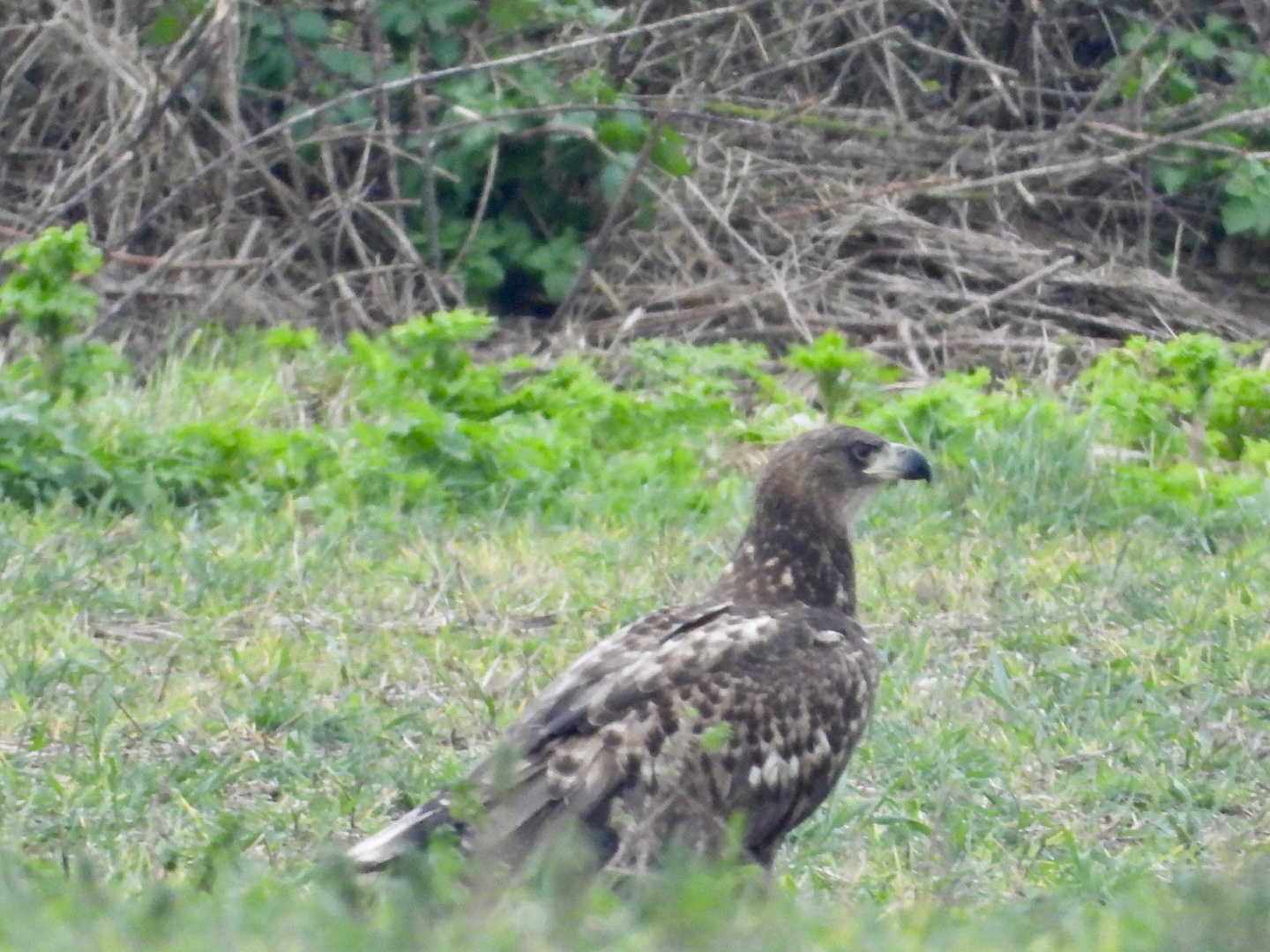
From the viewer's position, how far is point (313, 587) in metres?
6.78

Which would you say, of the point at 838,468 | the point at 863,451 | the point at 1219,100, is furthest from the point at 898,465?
the point at 1219,100

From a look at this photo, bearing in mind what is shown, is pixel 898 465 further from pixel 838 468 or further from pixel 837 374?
pixel 837 374

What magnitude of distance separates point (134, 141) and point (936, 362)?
3.91 metres

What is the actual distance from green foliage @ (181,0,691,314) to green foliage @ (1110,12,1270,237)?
2813mm

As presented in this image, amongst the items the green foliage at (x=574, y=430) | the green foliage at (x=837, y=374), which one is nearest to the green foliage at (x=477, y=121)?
the green foliage at (x=574, y=430)

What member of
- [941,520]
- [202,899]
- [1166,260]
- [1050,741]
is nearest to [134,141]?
[941,520]

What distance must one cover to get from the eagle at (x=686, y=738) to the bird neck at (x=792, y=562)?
3cm

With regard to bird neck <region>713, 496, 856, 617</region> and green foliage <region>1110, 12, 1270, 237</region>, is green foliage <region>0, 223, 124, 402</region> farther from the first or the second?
green foliage <region>1110, 12, 1270, 237</region>

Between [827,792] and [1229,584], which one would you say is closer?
[827,792]

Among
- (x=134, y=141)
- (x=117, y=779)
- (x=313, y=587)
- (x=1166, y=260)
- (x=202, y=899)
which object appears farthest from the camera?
(x=1166, y=260)

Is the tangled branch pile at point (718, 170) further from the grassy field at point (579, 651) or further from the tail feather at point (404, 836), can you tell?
the tail feather at point (404, 836)

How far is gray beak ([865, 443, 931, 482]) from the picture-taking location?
5836 mm

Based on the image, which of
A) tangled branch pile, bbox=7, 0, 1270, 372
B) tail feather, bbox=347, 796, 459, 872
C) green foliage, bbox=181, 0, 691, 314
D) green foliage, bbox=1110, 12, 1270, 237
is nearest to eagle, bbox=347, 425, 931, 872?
tail feather, bbox=347, 796, 459, 872

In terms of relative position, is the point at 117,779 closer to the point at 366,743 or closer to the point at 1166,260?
the point at 366,743
